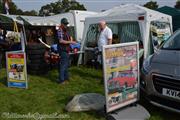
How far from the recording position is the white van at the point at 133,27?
32.6 feet

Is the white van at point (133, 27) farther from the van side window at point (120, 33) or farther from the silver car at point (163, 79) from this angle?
the silver car at point (163, 79)

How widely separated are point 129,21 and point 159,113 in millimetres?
5194

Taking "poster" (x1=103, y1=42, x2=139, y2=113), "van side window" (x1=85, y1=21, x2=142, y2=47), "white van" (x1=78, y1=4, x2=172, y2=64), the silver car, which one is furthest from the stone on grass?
"van side window" (x1=85, y1=21, x2=142, y2=47)

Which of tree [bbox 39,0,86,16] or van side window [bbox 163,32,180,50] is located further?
tree [bbox 39,0,86,16]

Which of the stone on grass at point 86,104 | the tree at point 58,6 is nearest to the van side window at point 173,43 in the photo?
the stone on grass at point 86,104

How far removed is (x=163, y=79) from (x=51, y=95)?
9.50 ft

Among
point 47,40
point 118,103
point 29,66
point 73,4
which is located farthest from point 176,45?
point 73,4

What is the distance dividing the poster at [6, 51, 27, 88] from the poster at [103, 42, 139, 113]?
308cm

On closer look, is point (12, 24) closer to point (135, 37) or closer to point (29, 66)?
point (29, 66)

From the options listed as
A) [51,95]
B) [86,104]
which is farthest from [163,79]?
[51,95]

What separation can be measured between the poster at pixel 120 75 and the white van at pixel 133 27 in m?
4.30

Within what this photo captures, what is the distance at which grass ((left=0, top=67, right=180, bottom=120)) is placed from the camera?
18.7 ft

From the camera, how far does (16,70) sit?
25.5 ft

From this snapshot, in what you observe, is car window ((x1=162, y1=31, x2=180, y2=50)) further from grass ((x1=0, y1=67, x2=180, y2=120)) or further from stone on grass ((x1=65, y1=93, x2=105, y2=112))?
stone on grass ((x1=65, y1=93, x2=105, y2=112))
